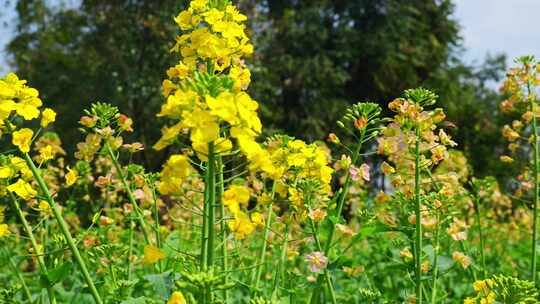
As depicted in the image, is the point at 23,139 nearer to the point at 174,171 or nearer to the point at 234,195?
the point at 174,171

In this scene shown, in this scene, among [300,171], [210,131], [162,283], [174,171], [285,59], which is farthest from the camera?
[285,59]

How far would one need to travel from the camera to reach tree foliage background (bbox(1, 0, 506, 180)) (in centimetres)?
1623

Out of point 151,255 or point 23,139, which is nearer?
point 151,255

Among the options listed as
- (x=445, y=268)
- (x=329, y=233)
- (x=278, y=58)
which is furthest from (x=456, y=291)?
(x=278, y=58)

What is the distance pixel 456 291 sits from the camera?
479 centimetres

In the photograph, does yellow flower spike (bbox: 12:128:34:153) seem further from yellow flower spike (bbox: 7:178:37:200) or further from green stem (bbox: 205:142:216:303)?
green stem (bbox: 205:142:216:303)

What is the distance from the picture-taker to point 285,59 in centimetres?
1978

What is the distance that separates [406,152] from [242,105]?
108 centimetres

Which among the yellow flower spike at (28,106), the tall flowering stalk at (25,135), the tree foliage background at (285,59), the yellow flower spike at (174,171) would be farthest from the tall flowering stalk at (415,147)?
the tree foliage background at (285,59)

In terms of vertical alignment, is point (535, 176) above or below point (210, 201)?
above

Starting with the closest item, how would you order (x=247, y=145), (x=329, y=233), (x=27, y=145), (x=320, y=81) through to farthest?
(x=247, y=145), (x=27, y=145), (x=329, y=233), (x=320, y=81)

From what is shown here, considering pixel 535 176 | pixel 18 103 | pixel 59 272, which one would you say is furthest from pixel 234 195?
pixel 535 176

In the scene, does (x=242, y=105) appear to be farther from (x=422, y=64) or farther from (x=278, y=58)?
(x=422, y=64)

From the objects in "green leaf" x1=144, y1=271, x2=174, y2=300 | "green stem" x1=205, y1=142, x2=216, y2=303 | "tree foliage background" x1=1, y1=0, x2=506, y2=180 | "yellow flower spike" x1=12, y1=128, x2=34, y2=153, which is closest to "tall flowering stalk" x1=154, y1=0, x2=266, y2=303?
"green stem" x1=205, y1=142, x2=216, y2=303
